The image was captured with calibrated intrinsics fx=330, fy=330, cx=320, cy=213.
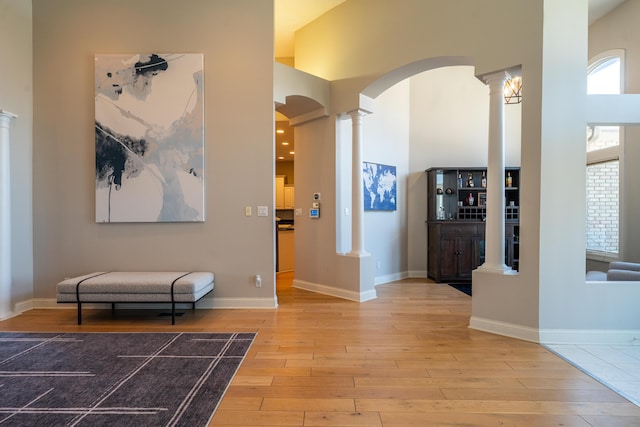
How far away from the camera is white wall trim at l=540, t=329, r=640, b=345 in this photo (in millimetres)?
3188

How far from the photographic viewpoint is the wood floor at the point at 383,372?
2049mm


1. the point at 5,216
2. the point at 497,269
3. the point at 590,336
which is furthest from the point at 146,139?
the point at 590,336

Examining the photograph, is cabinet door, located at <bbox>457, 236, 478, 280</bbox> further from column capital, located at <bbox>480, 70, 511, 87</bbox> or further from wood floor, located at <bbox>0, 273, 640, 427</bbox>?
column capital, located at <bbox>480, 70, 511, 87</bbox>

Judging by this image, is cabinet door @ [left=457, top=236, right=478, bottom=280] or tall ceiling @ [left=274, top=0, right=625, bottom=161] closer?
tall ceiling @ [left=274, top=0, right=625, bottom=161]

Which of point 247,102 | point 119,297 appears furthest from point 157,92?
point 119,297

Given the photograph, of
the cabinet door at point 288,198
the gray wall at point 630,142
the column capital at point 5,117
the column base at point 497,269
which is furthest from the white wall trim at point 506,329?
the cabinet door at point 288,198

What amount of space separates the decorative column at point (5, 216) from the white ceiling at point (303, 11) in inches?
155

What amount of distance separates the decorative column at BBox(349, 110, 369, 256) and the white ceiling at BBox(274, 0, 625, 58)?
1865 millimetres

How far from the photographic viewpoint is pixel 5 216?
3.86m

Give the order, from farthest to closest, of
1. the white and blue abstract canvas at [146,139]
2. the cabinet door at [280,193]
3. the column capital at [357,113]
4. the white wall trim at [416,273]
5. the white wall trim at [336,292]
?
the cabinet door at [280,193]
the white wall trim at [416,273]
the column capital at [357,113]
the white wall trim at [336,292]
the white and blue abstract canvas at [146,139]

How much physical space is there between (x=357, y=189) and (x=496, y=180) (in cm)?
193

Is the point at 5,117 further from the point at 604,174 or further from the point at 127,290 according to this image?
the point at 604,174

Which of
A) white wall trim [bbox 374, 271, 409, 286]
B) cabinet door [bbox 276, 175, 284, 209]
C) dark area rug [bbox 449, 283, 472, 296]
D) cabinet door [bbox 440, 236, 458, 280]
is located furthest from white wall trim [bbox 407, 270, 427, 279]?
cabinet door [bbox 276, 175, 284, 209]

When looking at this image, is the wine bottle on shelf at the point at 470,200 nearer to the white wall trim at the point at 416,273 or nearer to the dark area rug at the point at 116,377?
the white wall trim at the point at 416,273
